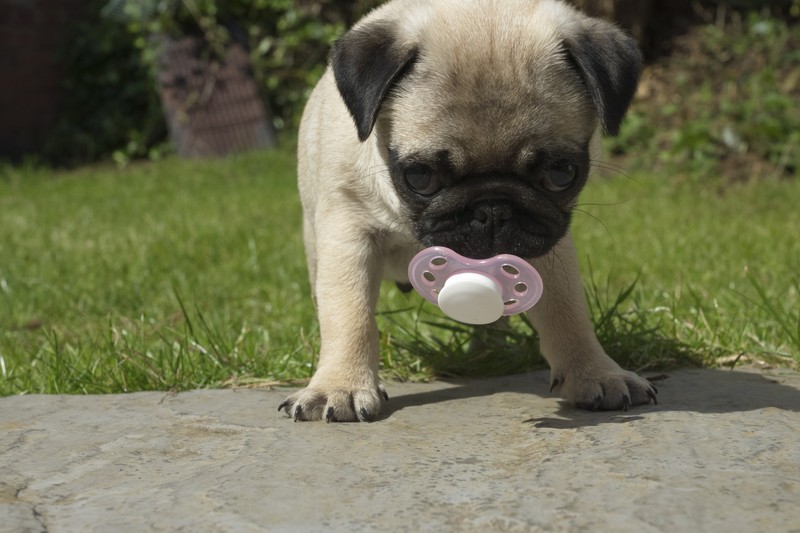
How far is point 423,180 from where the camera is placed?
3.24m

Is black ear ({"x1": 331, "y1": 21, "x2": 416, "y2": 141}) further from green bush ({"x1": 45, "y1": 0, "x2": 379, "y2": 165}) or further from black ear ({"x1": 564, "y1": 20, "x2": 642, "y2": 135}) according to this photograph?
green bush ({"x1": 45, "y1": 0, "x2": 379, "y2": 165})

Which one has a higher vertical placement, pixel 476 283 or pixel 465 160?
pixel 465 160

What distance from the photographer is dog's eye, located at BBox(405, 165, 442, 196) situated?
→ 127 inches

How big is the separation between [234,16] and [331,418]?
981 centimetres

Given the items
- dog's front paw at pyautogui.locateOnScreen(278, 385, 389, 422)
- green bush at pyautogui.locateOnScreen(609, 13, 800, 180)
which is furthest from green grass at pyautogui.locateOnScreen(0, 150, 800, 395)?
dog's front paw at pyautogui.locateOnScreen(278, 385, 389, 422)

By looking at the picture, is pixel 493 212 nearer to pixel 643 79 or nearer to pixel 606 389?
pixel 606 389

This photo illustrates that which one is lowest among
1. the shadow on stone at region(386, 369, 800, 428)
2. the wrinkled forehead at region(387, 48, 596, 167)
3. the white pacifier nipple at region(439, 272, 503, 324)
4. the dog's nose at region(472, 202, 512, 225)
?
the shadow on stone at region(386, 369, 800, 428)

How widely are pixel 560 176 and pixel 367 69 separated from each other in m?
0.69

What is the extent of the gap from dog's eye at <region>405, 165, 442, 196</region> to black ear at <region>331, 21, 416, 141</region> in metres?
0.18

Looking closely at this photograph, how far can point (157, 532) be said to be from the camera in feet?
7.25

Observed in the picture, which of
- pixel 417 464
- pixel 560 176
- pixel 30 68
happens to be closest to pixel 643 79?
pixel 30 68

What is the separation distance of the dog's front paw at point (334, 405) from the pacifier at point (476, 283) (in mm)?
395

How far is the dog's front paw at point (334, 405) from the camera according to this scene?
3178 millimetres

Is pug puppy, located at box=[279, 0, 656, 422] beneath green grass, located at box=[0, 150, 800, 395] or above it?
above
